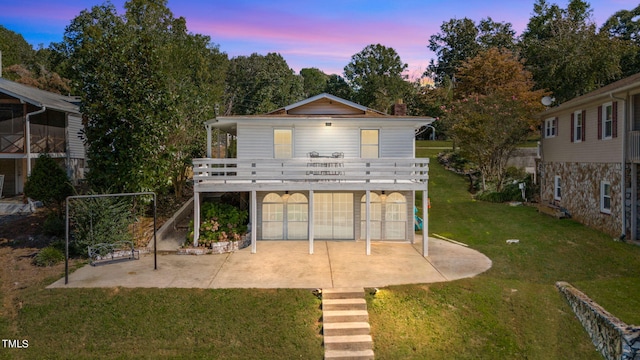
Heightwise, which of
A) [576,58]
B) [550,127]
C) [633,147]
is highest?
[576,58]

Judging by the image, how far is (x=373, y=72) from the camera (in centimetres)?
4984

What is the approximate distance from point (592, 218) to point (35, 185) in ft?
78.4

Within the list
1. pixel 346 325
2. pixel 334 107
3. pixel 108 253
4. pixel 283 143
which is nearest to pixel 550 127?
pixel 334 107

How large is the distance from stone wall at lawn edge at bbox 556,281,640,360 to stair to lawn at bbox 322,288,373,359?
5200mm

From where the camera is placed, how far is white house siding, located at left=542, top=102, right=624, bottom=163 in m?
16.6

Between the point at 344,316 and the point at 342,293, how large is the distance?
90 cm

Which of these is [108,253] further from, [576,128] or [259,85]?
[259,85]

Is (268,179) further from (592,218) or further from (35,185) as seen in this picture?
(592,218)

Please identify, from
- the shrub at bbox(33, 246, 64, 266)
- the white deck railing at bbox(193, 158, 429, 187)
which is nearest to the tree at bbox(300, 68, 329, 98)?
the white deck railing at bbox(193, 158, 429, 187)

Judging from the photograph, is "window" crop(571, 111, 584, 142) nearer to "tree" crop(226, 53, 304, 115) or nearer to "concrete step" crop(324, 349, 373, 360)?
"concrete step" crop(324, 349, 373, 360)

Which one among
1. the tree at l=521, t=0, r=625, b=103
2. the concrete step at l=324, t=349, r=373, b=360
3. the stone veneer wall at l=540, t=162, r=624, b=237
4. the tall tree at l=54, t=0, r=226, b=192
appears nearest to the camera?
the concrete step at l=324, t=349, r=373, b=360

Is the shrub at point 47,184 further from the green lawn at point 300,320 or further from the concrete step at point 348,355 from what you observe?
the concrete step at point 348,355

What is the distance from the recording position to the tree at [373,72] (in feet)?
158

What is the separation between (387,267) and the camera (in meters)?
13.1
